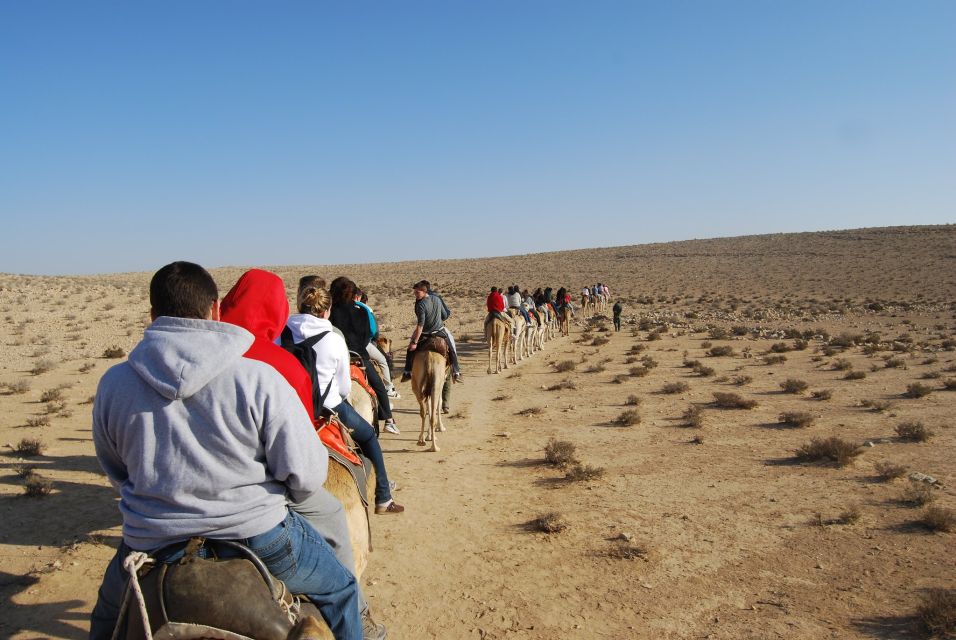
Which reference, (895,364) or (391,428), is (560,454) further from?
(895,364)

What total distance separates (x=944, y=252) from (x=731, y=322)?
2308 inches

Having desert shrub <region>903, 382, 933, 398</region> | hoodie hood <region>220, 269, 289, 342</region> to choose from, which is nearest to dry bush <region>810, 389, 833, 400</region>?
desert shrub <region>903, 382, 933, 398</region>

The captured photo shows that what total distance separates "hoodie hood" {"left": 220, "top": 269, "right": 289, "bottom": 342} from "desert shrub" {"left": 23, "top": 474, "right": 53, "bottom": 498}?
5.81 m

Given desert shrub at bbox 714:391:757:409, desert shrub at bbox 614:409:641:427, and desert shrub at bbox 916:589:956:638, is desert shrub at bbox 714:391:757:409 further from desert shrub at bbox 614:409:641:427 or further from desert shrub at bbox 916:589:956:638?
desert shrub at bbox 916:589:956:638

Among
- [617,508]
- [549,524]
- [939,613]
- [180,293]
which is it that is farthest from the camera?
[617,508]

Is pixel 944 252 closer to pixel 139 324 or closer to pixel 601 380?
pixel 601 380

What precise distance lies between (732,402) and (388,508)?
8.60 metres

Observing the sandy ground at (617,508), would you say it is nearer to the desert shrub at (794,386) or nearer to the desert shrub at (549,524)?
the desert shrub at (549,524)

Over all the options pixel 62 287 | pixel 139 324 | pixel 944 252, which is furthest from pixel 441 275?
pixel 944 252

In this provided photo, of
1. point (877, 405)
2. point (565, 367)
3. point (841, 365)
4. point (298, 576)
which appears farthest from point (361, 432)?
point (841, 365)

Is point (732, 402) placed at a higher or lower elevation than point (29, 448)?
lower

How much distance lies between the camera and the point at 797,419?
1091cm

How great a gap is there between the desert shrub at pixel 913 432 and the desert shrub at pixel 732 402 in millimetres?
2771

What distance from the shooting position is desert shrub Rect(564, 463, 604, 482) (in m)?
8.27
